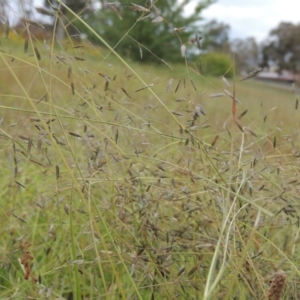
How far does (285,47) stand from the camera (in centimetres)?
3231

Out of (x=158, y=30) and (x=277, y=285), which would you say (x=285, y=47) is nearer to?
(x=158, y=30)

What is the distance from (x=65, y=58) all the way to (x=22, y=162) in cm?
123

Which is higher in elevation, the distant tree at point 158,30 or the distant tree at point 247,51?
the distant tree at point 158,30

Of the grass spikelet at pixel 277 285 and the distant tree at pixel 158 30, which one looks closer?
the grass spikelet at pixel 277 285

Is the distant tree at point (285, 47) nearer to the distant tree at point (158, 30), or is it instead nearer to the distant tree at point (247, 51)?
the distant tree at point (247, 51)

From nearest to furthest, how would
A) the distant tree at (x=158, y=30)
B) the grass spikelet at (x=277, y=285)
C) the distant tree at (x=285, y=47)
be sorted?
the grass spikelet at (x=277, y=285), the distant tree at (x=158, y=30), the distant tree at (x=285, y=47)

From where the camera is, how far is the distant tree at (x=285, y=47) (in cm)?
3158

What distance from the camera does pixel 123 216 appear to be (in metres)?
1.04

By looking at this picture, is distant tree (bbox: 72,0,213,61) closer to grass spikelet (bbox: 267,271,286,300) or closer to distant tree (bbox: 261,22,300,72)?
grass spikelet (bbox: 267,271,286,300)

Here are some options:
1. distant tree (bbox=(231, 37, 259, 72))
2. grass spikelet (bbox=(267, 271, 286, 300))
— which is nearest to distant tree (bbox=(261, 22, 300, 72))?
distant tree (bbox=(231, 37, 259, 72))

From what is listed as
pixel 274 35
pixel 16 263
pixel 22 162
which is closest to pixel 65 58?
pixel 16 263

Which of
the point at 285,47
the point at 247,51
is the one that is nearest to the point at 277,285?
the point at 285,47

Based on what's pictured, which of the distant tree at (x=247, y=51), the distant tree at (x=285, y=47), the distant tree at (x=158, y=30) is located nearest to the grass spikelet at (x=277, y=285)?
the distant tree at (x=158, y=30)

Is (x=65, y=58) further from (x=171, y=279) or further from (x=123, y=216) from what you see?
(x=171, y=279)
